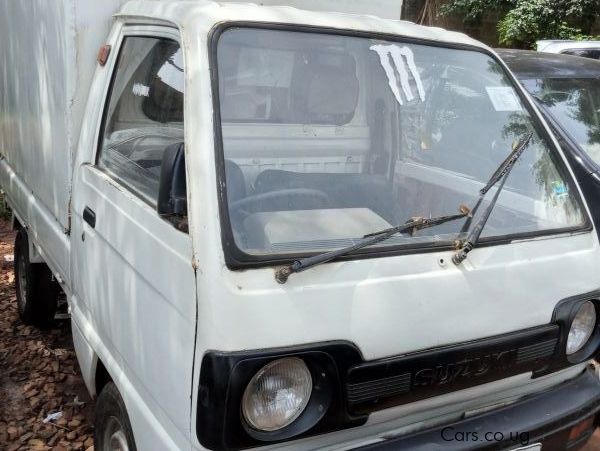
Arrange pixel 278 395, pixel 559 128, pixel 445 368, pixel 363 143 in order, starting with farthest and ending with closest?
pixel 559 128
pixel 363 143
pixel 445 368
pixel 278 395

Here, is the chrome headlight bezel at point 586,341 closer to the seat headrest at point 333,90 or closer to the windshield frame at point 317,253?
the windshield frame at point 317,253

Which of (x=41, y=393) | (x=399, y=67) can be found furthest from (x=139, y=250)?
(x=41, y=393)

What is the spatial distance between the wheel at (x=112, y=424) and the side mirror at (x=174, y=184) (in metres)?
0.83

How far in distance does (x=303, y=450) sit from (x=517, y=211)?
1.27m

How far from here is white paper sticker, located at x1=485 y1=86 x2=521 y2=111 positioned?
2.61 metres

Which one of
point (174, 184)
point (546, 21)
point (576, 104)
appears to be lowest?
point (174, 184)

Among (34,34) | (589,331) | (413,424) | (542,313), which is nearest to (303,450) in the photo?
(413,424)

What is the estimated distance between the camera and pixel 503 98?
263 centimetres

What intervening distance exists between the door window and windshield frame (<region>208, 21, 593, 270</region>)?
0.77 ft

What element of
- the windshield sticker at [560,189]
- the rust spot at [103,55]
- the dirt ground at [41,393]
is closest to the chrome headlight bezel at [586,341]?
the windshield sticker at [560,189]

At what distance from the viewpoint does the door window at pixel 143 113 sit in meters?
2.22

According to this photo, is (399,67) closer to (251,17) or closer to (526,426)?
(251,17)

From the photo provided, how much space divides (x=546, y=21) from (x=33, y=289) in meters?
12.9

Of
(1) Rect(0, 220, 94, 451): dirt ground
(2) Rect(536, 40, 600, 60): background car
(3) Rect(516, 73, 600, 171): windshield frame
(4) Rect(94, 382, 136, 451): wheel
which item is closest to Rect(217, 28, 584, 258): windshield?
(4) Rect(94, 382, 136, 451): wheel
